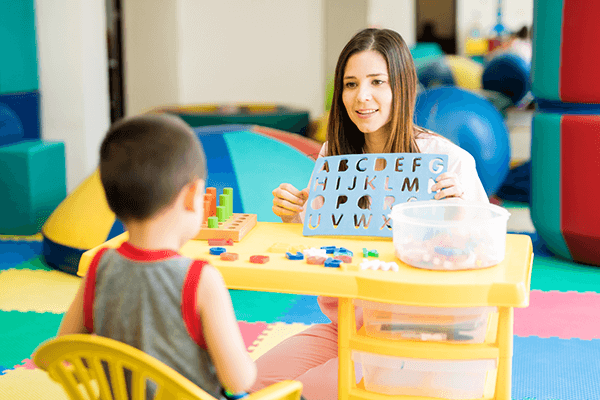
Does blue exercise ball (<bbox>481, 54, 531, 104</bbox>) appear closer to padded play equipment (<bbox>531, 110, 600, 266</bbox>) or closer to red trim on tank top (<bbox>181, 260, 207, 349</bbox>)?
padded play equipment (<bbox>531, 110, 600, 266</bbox>)

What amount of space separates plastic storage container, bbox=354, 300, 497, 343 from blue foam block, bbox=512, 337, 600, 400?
36.1 inches

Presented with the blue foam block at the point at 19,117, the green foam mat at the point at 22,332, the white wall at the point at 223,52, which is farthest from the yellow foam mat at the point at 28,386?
the white wall at the point at 223,52

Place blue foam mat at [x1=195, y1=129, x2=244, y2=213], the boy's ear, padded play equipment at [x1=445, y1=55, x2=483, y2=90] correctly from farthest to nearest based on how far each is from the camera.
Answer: padded play equipment at [x1=445, y1=55, x2=483, y2=90], blue foam mat at [x1=195, y1=129, x2=244, y2=213], the boy's ear

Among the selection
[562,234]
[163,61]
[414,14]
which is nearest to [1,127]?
[163,61]

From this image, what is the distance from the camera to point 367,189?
1.51m

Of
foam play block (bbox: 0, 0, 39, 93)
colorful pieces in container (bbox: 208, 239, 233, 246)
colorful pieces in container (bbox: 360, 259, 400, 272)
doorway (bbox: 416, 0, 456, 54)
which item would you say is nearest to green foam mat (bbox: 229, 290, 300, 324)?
colorful pieces in container (bbox: 208, 239, 233, 246)

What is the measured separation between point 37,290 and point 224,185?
99 centimetres

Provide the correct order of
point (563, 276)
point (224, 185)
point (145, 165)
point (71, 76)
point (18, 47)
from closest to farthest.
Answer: point (145, 165), point (224, 185), point (563, 276), point (18, 47), point (71, 76)

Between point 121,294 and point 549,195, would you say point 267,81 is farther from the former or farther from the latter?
point 121,294

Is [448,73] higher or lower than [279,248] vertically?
higher

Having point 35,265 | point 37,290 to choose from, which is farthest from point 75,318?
point 35,265

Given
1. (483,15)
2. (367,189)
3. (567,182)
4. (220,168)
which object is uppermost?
(483,15)

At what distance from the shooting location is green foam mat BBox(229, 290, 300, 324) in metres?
2.79

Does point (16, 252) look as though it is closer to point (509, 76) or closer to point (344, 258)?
point (344, 258)
